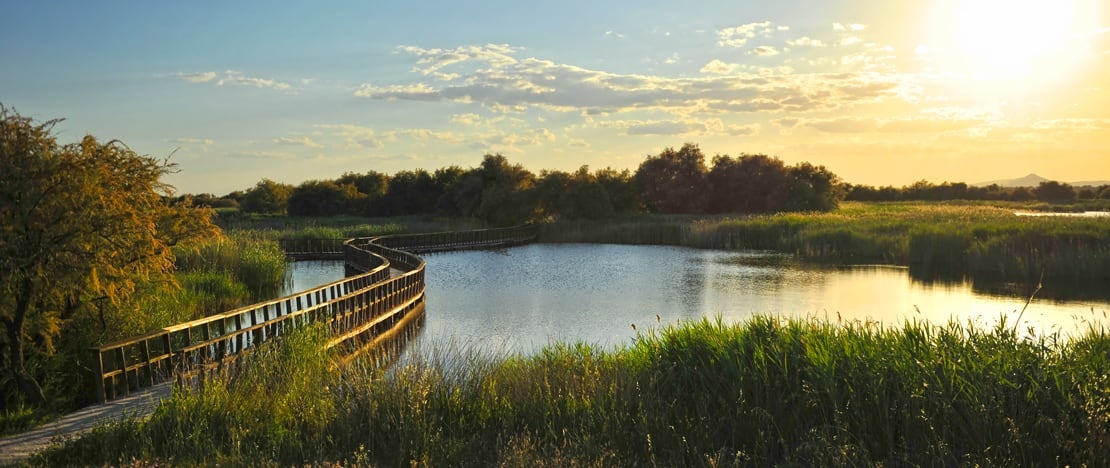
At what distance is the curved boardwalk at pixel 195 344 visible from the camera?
8.77 metres

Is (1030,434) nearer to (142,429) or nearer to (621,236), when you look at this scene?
(142,429)

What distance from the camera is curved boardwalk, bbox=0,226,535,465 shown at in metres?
8.77

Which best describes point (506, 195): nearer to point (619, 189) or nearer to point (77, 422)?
point (619, 189)

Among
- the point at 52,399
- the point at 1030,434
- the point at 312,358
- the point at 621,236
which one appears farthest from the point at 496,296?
the point at 621,236

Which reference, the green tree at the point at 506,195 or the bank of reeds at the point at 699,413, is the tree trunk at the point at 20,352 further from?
the green tree at the point at 506,195

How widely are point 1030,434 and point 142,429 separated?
8.67 metres

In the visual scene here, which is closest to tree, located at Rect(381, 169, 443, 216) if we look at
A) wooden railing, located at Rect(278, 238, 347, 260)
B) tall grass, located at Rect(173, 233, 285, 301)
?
wooden railing, located at Rect(278, 238, 347, 260)

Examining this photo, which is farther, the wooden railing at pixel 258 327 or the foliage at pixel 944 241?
the foliage at pixel 944 241

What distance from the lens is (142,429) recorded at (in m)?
7.91

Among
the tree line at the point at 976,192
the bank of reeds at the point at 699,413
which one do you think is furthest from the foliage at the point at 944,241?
the tree line at the point at 976,192

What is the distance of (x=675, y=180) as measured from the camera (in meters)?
71.4

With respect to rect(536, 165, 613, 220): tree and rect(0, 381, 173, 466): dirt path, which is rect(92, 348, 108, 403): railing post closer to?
rect(0, 381, 173, 466): dirt path

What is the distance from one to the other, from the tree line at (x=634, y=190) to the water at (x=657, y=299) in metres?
24.5

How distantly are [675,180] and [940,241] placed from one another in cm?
3854
